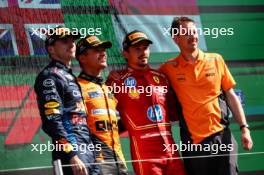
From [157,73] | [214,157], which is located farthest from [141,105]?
[214,157]

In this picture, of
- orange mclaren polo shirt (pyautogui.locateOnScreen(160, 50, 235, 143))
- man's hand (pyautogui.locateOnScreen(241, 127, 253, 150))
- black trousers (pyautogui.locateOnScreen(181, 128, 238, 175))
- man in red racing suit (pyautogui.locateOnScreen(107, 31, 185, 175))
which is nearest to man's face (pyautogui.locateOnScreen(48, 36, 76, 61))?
man in red racing suit (pyautogui.locateOnScreen(107, 31, 185, 175))

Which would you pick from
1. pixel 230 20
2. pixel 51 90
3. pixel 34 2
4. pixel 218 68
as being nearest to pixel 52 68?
pixel 51 90

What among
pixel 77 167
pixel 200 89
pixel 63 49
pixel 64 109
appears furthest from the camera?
pixel 200 89

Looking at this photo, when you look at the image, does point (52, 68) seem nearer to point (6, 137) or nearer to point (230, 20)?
point (6, 137)

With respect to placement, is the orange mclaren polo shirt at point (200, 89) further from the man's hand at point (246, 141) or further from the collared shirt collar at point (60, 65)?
the collared shirt collar at point (60, 65)

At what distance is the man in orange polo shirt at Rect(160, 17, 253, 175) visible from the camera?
3.01m

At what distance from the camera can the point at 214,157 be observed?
299 centimetres

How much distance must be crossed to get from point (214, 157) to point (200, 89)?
33 centimetres

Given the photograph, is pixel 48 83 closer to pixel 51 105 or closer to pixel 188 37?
pixel 51 105

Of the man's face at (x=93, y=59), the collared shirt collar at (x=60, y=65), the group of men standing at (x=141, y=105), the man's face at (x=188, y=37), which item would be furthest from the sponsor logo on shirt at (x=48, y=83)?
the man's face at (x=188, y=37)

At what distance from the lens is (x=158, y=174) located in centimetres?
295

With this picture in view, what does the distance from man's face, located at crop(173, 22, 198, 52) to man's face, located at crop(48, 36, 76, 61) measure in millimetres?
538

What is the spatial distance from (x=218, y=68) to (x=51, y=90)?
0.84 meters

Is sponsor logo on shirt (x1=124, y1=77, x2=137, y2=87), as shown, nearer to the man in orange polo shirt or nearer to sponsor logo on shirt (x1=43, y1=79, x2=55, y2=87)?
the man in orange polo shirt
